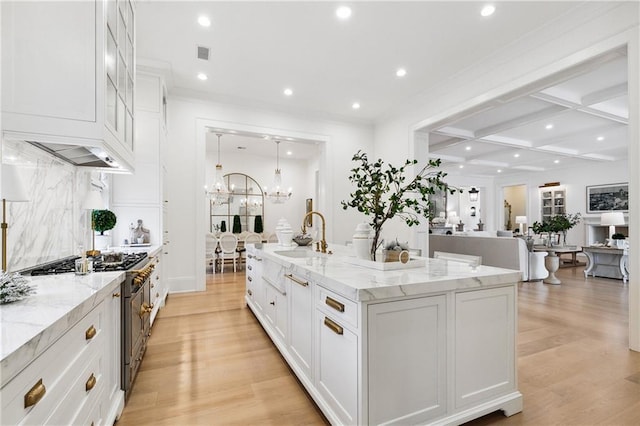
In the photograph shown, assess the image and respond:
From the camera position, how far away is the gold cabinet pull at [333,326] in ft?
4.92

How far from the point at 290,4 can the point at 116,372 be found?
3403 millimetres

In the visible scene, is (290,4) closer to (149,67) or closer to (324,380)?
(149,67)

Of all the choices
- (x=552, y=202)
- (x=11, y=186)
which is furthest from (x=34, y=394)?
(x=552, y=202)

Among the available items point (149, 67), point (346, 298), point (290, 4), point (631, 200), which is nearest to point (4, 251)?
point (346, 298)

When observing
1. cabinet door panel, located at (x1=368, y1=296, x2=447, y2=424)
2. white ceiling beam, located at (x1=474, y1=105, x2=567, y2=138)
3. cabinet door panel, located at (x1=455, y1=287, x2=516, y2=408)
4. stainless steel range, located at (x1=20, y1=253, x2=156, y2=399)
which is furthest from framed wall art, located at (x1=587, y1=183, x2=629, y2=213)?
stainless steel range, located at (x1=20, y1=253, x2=156, y2=399)

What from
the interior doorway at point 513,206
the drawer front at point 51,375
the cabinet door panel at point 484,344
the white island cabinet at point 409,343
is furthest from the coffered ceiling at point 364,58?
the interior doorway at point 513,206

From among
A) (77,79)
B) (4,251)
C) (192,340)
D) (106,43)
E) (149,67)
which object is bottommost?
(192,340)

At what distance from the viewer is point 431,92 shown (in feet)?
16.0

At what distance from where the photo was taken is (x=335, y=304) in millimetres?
1533

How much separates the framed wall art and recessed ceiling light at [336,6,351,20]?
9.87 meters

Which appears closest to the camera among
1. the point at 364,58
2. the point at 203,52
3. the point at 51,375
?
the point at 51,375

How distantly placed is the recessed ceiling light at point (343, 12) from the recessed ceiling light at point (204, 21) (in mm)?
1405

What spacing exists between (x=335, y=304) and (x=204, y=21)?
3374mm

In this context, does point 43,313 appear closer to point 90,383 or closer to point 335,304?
point 90,383
